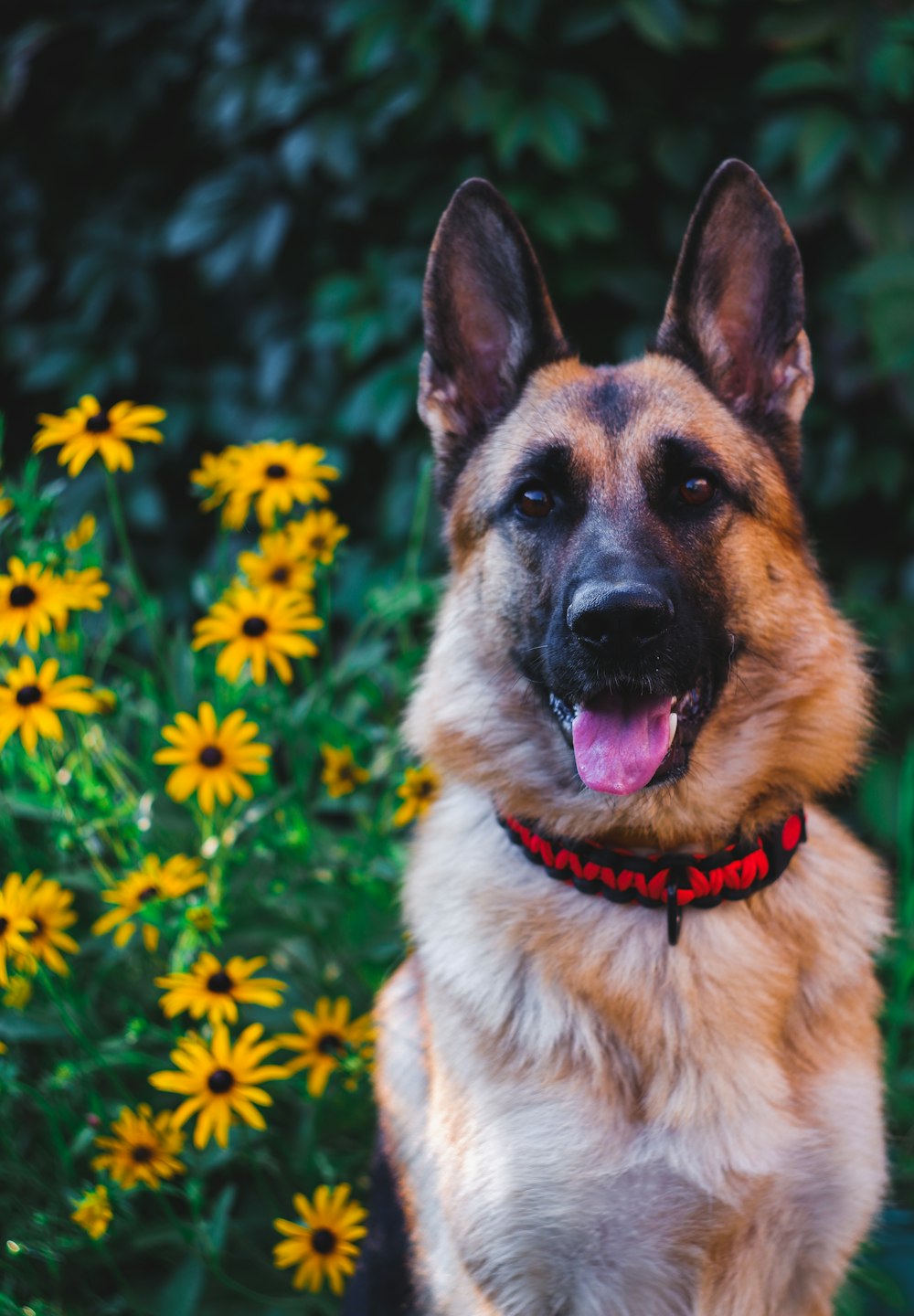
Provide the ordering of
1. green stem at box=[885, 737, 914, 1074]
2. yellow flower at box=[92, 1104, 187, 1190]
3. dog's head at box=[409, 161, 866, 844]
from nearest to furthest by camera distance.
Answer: dog's head at box=[409, 161, 866, 844]
yellow flower at box=[92, 1104, 187, 1190]
green stem at box=[885, 737, 914, 1074]

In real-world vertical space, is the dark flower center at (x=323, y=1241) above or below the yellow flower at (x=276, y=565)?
below

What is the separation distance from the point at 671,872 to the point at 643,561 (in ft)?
1.75

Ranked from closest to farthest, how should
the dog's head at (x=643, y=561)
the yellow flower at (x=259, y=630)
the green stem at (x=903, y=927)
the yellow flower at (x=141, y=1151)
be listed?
the dog's head at (x=643, y=561), the yellow flower at (x=141, y=1151), the yellow flower at (x=259, y=630), the green stem at (x=903, y=927)

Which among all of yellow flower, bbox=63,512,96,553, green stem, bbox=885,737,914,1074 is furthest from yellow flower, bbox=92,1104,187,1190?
green stem, bbox=885,737,914,1074

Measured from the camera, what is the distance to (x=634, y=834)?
Result: 2.17 meters

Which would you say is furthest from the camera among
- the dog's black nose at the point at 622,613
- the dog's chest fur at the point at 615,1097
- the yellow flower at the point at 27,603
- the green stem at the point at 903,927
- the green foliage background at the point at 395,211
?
the green foliage background at the point at 395,211

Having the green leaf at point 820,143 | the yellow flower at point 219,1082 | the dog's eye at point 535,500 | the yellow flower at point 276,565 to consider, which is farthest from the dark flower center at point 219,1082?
the green leaf at point 820,143

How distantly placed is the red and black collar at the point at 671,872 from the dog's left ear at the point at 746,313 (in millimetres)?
773

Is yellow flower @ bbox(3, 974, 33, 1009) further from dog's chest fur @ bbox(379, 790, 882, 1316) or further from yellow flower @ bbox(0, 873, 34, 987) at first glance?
dog's chest fur @ bbox(379, 790, 882, 1316)

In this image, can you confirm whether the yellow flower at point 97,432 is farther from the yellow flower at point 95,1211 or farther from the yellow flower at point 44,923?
the yellow flower at point 95,1211

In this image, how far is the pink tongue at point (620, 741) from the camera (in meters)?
2.03

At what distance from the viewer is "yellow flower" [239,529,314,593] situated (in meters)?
2.70

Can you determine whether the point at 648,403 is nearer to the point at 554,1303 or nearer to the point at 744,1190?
the point at 744,1190

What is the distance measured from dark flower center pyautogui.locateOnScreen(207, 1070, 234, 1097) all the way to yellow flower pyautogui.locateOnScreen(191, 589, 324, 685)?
75 centimetres
